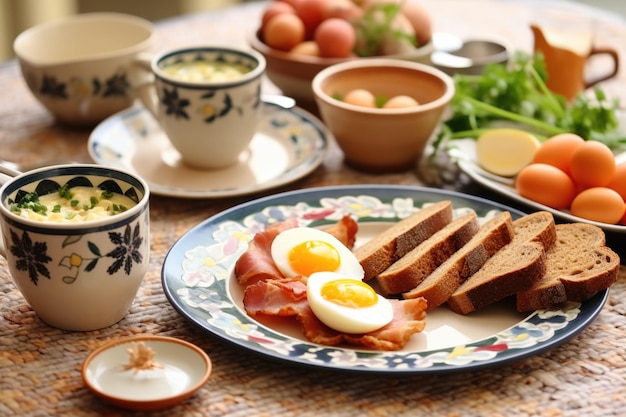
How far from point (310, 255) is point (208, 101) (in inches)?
24.7

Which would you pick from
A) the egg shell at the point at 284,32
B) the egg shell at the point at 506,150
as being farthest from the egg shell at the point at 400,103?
the egg shell at the point at 284,32

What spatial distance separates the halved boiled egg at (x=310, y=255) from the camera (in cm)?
176

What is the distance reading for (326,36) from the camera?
2.55 metres

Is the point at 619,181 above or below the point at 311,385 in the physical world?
above

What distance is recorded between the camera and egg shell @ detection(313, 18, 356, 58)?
2545 mm

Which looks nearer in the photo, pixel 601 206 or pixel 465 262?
pixel 465 262

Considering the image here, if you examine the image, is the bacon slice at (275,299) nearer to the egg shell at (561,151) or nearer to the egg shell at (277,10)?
the egg shell at (561,151)

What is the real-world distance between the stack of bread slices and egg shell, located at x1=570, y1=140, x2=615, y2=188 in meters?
0.19

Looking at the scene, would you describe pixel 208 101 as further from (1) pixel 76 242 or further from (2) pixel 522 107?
(2) pixel 522 107

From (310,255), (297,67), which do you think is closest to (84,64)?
(297,67)

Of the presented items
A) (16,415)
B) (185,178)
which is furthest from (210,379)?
(185,178)

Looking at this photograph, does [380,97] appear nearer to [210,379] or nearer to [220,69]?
[220,69]

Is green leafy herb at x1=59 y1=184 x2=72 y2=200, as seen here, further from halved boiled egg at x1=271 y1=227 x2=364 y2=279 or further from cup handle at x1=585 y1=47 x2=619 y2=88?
cup handle at x1=585 y1=47 x2=619 y2=88

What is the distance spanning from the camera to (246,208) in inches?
79.4
